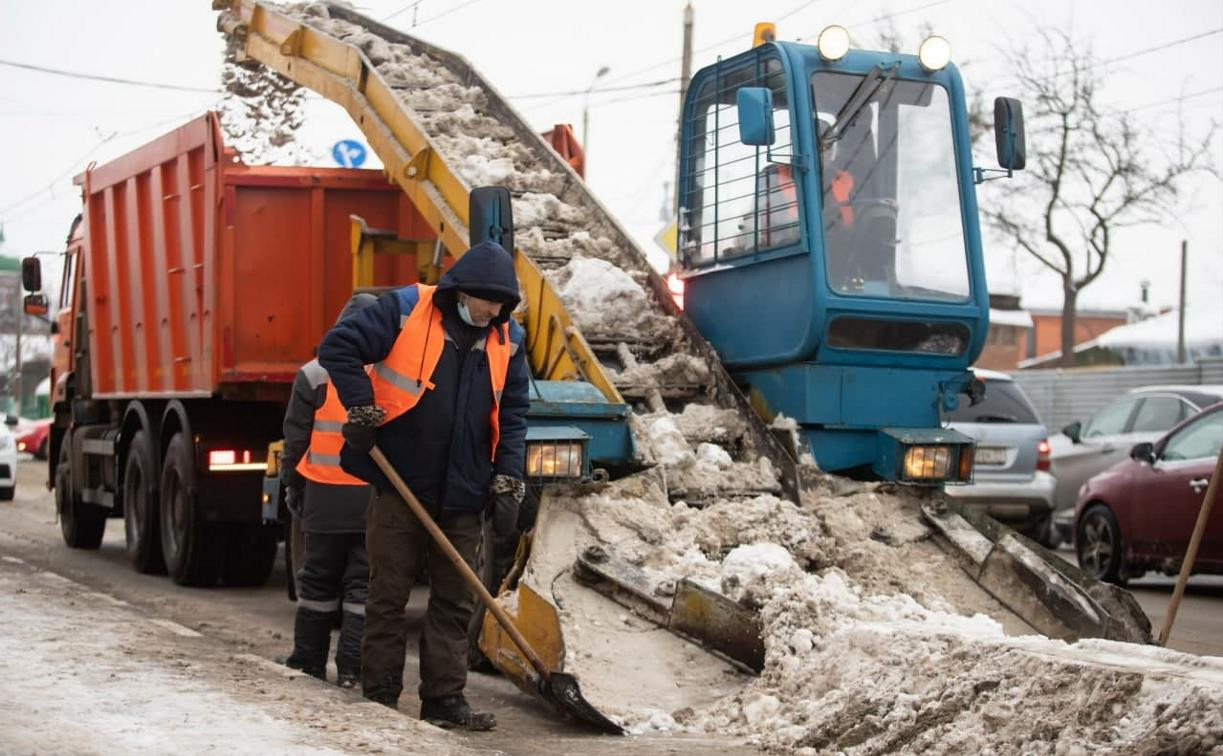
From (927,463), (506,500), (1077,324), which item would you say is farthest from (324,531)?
(1077,324)

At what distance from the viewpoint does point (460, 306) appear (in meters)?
6.54

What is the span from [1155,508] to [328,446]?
279 inches

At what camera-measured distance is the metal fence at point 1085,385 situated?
2398 centimetres

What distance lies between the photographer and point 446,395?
6488 mm

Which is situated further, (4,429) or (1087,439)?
(4,429)

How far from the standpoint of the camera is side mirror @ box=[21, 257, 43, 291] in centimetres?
1573

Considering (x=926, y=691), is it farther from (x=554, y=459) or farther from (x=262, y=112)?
(x=262, y=112)

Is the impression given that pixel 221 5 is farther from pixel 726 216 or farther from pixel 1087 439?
pixel 1087 439

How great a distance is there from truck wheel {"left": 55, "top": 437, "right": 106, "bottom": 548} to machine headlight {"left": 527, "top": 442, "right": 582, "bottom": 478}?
27.3 feet

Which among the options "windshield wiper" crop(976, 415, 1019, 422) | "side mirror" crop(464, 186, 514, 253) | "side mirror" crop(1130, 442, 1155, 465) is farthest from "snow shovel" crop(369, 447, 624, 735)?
"windshield wiper" crop(976, 415, 1019, 422)

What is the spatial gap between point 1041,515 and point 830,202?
6.20 meters

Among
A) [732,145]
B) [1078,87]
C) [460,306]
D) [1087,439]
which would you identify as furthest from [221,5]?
[1078,87]

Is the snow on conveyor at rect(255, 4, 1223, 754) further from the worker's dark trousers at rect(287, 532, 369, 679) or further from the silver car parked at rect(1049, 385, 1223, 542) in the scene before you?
the silver car parked at rect(1049, 385, 1223, 542)

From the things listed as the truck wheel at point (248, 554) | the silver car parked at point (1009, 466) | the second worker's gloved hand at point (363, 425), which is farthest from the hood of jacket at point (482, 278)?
the silver car parked at point (1009, 466)
